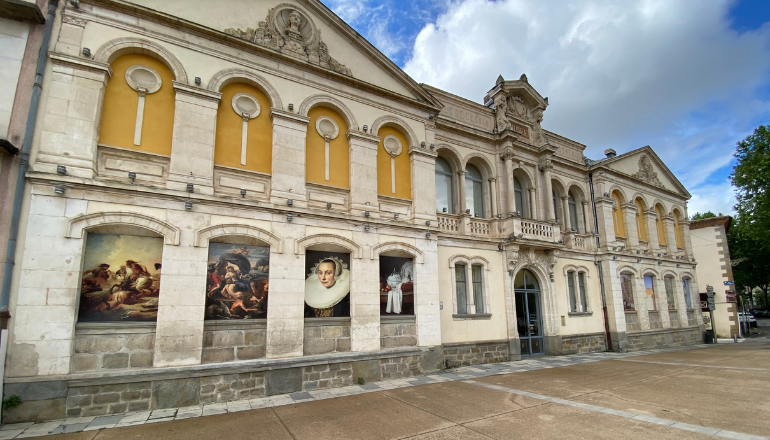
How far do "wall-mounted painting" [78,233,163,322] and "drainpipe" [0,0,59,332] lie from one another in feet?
3.50

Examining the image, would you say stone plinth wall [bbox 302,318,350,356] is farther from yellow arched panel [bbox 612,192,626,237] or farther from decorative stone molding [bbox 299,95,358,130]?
yellow arched panel [bbox 612,192,626,237]

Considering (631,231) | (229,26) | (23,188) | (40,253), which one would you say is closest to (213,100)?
(229,26)

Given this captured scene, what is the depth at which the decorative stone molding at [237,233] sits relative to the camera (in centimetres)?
874

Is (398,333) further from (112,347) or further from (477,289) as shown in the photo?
(112,347)

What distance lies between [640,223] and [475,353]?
48.5 ft

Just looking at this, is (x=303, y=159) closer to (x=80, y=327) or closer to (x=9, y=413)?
(x=80, y=327)

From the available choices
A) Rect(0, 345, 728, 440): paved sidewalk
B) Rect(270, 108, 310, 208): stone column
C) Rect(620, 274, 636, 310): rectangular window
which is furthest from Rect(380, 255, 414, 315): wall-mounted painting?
Rect(620, 274, 636, 310): rectangular window

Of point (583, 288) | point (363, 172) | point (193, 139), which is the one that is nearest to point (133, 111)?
point (193, 139)

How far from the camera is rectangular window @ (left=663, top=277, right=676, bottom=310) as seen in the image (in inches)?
839

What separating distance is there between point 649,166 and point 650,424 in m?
20.6

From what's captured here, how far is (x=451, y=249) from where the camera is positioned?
13.4m

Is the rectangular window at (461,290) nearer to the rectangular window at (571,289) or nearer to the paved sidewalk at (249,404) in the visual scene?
the paved sidewalk at (249,404)

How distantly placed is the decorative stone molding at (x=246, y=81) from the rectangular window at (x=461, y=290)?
818 centimetres

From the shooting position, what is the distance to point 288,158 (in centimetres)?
1027
